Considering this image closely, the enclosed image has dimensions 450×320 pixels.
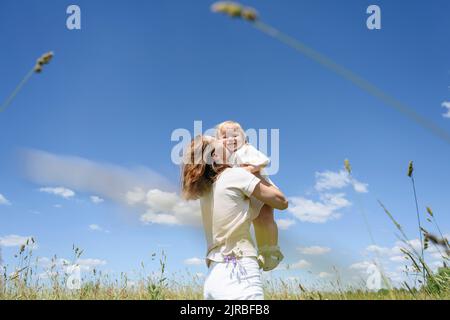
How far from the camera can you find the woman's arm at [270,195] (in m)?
3.81

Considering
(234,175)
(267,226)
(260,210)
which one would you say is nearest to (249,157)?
(234,175)

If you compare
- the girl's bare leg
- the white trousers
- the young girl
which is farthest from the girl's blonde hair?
the white trousers

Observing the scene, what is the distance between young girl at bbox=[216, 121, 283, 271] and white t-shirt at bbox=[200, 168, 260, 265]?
0.16m

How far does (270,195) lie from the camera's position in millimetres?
3809

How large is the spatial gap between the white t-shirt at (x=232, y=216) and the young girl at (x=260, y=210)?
0.52ft

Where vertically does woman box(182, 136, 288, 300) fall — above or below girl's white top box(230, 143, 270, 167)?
below

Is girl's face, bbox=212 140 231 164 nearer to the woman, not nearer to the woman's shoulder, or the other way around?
the woman

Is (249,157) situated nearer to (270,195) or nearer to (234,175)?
(234,175)

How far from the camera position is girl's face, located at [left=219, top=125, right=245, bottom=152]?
13.4 ft

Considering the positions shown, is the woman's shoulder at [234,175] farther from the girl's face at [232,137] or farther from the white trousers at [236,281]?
the white trousers at [236,281]

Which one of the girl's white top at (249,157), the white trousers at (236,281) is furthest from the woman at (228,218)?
the girl's white top at (249,157)
